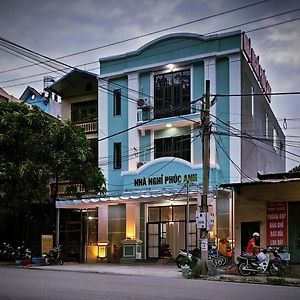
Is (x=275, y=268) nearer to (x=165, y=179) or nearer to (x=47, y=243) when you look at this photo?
(x=165, y=179)

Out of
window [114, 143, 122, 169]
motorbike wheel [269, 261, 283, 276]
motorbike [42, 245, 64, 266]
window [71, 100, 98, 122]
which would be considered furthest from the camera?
window [71, 100, 98, 122]

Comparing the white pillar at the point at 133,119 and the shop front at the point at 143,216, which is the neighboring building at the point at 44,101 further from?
the shop front at the point at 143,216

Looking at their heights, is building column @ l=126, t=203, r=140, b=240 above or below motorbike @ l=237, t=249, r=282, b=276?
above

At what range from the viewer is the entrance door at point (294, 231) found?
2308 centimetres

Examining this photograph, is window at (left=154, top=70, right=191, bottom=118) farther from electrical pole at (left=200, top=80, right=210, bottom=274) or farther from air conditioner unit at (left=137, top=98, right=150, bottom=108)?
electrical pole at (left=200, top=80, right=210, bottom=274)

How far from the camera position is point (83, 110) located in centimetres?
3566

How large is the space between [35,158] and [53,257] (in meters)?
5.10

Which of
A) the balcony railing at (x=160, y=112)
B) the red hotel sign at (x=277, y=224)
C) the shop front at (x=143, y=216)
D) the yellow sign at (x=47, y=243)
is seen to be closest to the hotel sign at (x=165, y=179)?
the shop front at (x=143, y=216)

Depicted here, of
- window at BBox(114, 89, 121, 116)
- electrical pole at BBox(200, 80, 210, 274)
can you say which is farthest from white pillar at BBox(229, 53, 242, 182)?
electrical pole at BBox(200, 80, 210, 274)

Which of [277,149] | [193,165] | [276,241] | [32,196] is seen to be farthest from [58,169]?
[277,149]

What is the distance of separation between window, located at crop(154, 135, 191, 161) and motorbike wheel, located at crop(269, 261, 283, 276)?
10.4m

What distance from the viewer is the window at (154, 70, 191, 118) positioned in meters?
29.8

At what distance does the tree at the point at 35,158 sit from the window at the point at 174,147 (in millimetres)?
3621

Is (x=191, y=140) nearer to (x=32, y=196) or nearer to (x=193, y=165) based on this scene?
(x=193, y=165)
